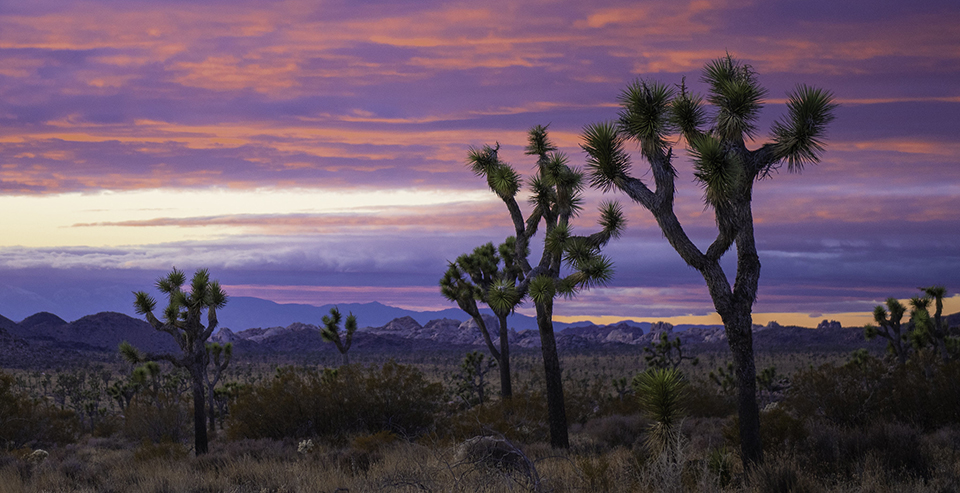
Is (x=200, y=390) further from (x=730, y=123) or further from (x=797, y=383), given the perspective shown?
(x=797, y=383)

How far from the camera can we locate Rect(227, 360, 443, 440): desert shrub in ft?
80.8

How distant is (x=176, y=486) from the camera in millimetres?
12656

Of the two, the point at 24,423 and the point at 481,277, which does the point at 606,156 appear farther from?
the point at 24,423

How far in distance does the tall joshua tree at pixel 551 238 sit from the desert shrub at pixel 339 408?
7054 mm

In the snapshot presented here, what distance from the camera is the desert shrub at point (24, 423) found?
84.6ft

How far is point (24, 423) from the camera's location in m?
26.6

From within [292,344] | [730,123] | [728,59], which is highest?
[728,59]

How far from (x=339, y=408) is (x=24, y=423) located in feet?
42.3

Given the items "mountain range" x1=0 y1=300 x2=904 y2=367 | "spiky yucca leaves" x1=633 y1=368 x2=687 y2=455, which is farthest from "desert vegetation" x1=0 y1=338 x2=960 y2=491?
"mountain range" x1=0 y1=300 x2=904 y2=367

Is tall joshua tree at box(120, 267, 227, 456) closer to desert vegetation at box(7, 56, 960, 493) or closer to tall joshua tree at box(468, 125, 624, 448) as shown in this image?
desert vegetation at box(7, 56, 960, 493)

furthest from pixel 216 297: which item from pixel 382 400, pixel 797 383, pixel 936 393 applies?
pixel 936 393

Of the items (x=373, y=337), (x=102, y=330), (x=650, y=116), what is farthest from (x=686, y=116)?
(x=102, y=330)

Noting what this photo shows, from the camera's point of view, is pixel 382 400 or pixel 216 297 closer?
pixel 216 297

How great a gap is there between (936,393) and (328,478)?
1770 cm
